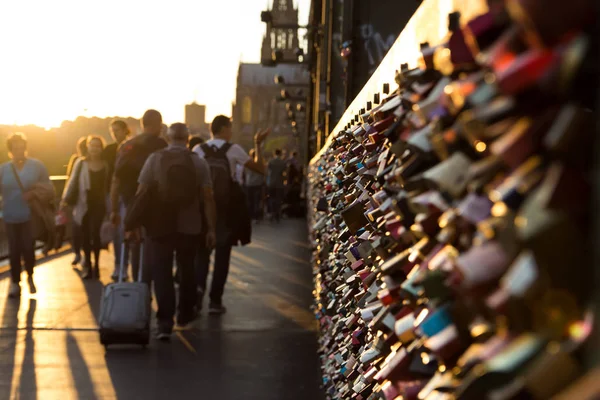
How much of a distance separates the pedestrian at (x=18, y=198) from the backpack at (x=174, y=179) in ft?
11.5

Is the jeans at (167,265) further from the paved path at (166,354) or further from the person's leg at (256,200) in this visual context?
the person's leg at (256,200)

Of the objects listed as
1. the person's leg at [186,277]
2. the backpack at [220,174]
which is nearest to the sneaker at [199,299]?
the person's leg at [186,277]

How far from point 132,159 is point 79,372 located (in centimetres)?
380

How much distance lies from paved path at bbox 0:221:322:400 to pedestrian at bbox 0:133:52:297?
0.49 m

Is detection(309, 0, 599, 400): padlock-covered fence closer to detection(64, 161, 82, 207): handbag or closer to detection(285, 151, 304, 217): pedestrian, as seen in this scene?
detection(64, 161, 82, 207): handbag

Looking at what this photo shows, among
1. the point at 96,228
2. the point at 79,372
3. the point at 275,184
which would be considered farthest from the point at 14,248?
the point at 275,184

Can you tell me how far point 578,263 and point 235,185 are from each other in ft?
35.3

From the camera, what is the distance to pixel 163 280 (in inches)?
401

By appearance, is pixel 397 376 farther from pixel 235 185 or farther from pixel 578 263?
pixel 235 185

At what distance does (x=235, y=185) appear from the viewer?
1185cm

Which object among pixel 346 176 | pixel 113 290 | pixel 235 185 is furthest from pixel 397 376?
pixel 235 185

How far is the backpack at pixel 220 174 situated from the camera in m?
11.7

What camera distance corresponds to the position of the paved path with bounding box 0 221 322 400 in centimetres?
757

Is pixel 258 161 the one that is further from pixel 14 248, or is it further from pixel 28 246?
pixel 14 248
